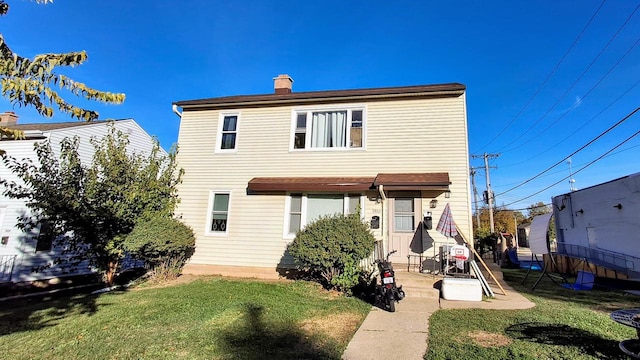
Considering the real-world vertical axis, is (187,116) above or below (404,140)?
above

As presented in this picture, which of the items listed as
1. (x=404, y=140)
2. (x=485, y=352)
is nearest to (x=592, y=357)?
(x=485, y=352)

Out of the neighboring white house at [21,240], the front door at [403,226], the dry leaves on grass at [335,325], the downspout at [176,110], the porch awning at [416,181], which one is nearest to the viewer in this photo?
the dry leaves on grass at [335,325]

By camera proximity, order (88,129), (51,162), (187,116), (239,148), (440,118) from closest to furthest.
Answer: (51,162), (440,118), (239,148), (187,116), (88,129)

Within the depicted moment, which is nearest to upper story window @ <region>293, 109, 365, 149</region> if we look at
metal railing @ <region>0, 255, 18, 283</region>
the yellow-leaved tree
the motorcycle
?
the motorcycle

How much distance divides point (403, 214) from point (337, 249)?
10.4 feet

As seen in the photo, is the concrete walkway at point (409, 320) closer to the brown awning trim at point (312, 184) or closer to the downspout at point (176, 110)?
the brown awning trim at point (312, 184)

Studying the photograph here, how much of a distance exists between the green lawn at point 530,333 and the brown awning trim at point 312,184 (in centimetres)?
442

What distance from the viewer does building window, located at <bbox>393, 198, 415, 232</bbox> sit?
9664mm

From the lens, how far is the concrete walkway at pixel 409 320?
4293 millimetres

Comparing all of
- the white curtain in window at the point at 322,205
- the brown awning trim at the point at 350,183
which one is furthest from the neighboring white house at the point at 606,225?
the white curtain in window at the point at 322,205

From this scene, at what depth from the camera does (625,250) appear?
481 inches

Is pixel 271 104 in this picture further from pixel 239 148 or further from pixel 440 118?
pixel 440 118

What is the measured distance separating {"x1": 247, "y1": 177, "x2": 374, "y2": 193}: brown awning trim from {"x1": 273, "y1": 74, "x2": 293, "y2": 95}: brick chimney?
168 inches

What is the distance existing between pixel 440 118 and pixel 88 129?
16101mm
